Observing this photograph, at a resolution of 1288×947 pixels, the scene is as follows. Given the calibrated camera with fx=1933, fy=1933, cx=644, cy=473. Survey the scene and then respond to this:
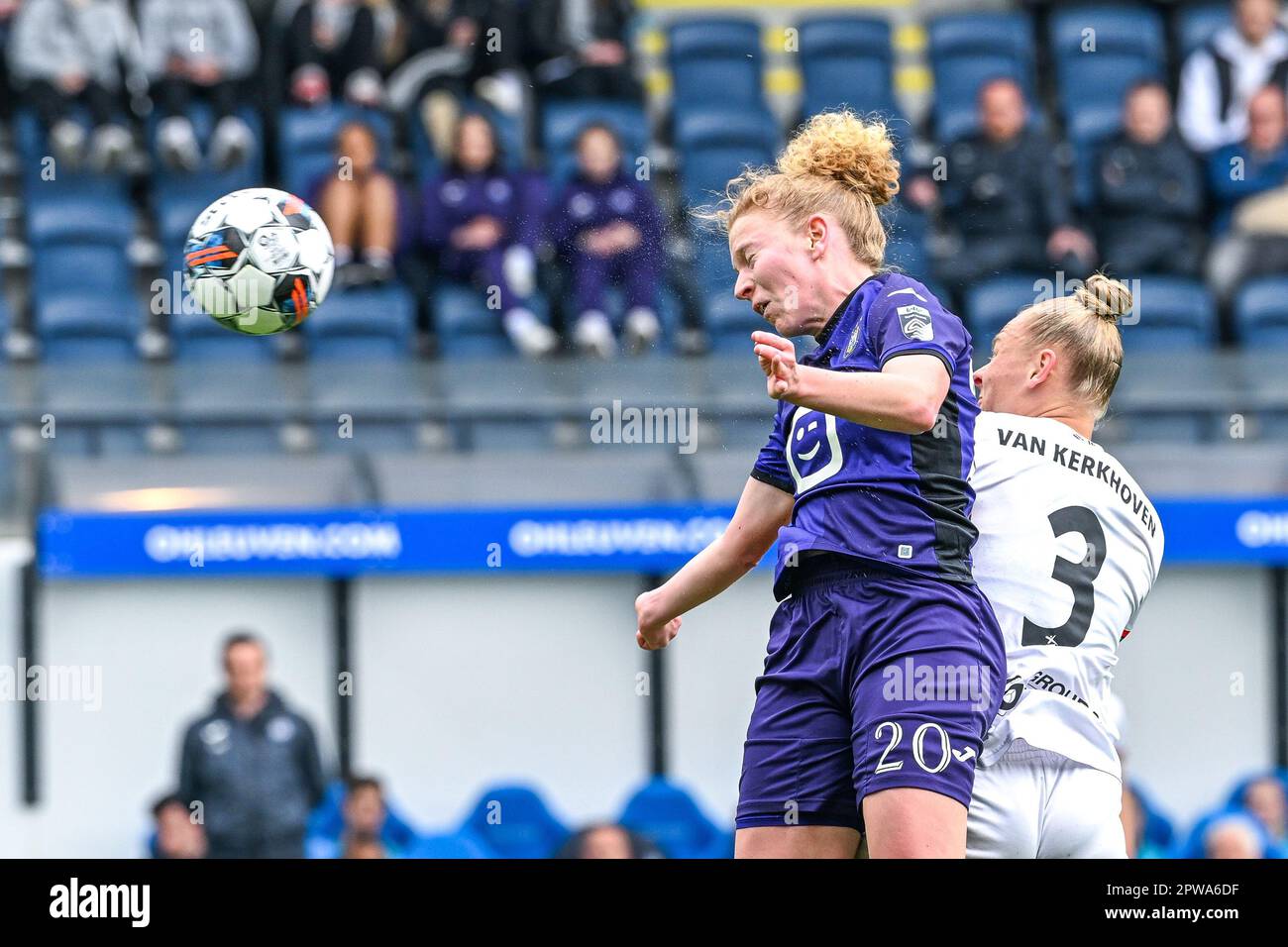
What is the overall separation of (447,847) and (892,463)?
4.09m

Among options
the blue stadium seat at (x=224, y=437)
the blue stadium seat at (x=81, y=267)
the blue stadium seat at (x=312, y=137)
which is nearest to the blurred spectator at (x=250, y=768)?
the blue stadium seat at (x=224, y=437)

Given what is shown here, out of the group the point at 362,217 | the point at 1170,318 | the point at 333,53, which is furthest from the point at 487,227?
the point at 1170,318

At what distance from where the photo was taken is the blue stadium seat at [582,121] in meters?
8.56

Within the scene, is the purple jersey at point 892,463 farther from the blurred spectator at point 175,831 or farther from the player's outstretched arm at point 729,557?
the blurred spectator at point 175,831

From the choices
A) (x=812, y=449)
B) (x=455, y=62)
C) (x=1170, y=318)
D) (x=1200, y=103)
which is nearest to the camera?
(x=812, y=449)

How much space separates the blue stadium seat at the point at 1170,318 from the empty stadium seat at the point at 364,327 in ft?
9.62

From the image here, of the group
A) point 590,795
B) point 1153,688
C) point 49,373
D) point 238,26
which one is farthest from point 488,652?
point 238,26

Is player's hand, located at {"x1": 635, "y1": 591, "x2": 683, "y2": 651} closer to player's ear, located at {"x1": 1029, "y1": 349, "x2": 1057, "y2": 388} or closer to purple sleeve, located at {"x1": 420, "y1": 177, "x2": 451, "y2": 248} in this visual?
player's ear, located at {"x1": 1029, "y1": 349, "x2": 1057, "y2": 388}

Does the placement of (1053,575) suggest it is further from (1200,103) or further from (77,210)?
(77,210)

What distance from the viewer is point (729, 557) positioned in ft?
11.2

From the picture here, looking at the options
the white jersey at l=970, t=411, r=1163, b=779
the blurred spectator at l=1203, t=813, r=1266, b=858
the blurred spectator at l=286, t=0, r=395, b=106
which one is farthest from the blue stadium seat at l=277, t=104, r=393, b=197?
the white jersey at l=970, t=411, r=1163, b=779

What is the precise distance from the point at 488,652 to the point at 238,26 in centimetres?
353

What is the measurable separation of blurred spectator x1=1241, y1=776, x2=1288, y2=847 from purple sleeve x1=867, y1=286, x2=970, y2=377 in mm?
4641

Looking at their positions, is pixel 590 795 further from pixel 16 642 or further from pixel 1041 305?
pixel 1041 305
